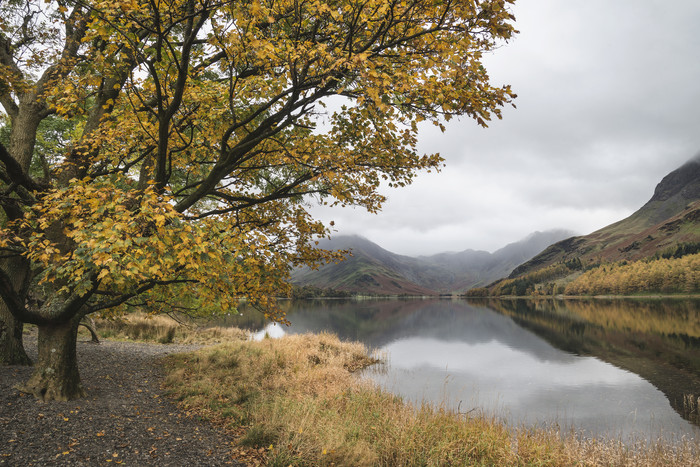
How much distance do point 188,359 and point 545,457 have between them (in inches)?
559

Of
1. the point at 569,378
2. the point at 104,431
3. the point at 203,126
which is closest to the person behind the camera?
the point at 104,431

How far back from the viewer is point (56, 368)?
27.9ft

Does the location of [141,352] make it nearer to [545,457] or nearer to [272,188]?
[272,188]

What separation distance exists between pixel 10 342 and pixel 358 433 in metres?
11.1

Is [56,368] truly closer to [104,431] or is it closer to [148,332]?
[104,431]

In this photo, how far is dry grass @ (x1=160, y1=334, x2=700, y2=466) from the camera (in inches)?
297

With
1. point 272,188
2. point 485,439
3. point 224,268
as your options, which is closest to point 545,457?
point 485,439

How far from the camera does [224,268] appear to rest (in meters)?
6.22

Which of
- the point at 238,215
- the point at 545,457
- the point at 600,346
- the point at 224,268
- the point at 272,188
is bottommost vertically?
the point at 600,346

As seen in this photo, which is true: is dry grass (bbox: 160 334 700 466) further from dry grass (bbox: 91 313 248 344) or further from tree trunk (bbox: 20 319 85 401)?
dry grass (bbox: 91 313 248 344)

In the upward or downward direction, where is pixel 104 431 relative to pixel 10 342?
downward

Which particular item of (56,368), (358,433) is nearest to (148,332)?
(56,368)

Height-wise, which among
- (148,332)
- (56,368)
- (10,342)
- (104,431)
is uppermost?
(10,342)

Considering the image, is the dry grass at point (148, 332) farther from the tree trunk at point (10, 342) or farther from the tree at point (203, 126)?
the tree at point (203, 126)
